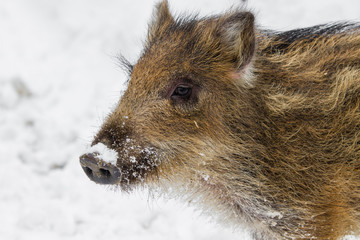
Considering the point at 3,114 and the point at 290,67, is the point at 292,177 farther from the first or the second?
the point at 3,114

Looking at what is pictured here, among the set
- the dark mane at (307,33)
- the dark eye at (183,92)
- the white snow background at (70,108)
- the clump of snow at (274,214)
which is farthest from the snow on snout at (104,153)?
the dark mane at (307,33)

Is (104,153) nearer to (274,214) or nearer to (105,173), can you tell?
(105,173)

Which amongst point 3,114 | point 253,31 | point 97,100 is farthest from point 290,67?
point 3,114

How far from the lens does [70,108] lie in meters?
5.96

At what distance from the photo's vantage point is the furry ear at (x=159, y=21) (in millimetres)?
3364

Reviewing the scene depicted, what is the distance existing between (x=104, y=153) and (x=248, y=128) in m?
1.09

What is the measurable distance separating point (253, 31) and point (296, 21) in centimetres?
434

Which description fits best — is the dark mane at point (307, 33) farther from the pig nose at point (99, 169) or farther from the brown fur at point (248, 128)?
the pig nose at point (99, 169)

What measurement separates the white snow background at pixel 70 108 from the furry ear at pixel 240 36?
1.50ft

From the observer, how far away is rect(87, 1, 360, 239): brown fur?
9.50 feet

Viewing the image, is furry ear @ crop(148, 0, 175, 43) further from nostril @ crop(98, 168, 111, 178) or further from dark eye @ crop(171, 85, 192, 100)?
nostril @ crop(98, 168, 111, 178)

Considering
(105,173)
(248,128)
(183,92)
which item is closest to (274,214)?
(248,128)

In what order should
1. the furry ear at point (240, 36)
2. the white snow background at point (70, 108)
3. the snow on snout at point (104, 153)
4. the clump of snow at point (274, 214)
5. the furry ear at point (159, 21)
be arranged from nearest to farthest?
the snow on snout at point (104, 153) < the furry ear at point (240, 36) < the clump of snow at point (274, 214) < the furry ear at point (159, 21) < the white snow background at point (70, 108)

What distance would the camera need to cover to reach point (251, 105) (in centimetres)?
299
